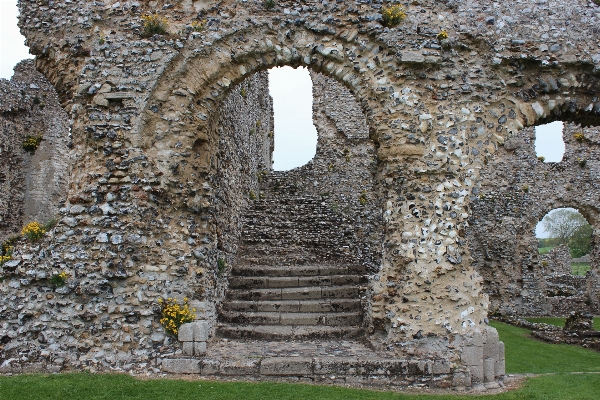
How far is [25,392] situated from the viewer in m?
5.63

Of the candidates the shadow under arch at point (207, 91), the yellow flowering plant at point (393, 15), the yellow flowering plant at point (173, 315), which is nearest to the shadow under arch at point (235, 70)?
the shadow under arch at point (207, 91)

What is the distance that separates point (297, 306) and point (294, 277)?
3.26ft

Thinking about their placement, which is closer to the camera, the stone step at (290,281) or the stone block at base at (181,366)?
the stone block at base at (181,366)

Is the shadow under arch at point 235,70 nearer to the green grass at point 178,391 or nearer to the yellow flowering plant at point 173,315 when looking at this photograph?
the yellow flowering plant at point 173,315

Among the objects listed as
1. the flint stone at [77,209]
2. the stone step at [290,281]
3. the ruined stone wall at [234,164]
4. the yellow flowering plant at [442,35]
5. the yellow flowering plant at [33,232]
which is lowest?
the stone step at [290,281]

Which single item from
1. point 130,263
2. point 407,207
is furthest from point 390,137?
point 130,263

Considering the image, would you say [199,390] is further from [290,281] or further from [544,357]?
[544,357]

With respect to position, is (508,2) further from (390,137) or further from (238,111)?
(238,111)

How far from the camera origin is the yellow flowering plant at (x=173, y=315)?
6.84 meters

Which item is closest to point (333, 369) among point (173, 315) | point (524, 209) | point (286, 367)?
point (286, 367)

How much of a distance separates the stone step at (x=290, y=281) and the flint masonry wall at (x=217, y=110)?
6.54 ft

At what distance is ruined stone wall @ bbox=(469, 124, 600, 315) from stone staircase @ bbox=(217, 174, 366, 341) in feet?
24.9

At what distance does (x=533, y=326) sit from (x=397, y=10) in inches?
430

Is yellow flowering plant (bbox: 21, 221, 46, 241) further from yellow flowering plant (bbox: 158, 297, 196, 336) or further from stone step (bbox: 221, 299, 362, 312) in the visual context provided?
stone step (bbox: 221, 299, 362, 312)
